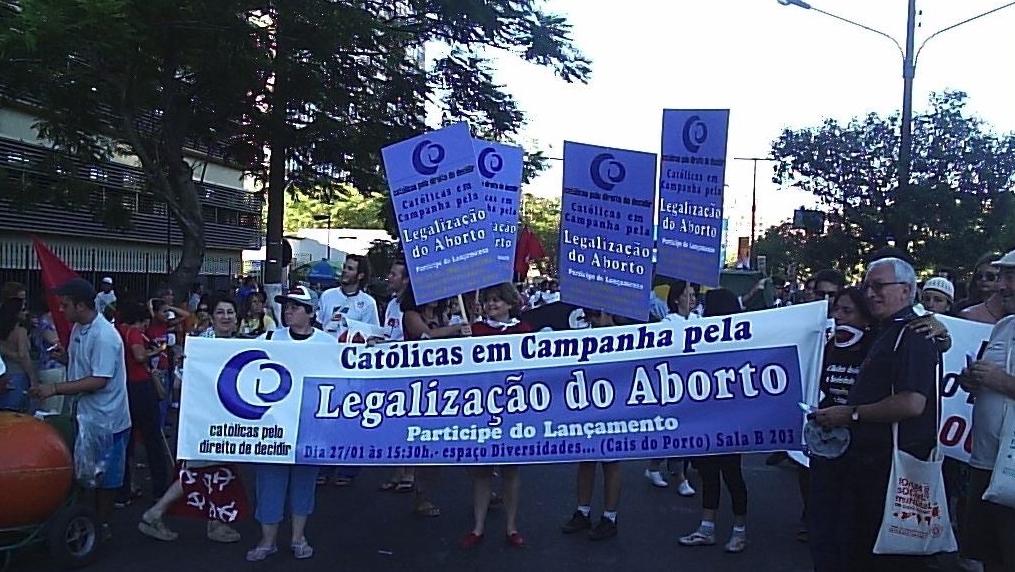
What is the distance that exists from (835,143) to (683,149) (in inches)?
576

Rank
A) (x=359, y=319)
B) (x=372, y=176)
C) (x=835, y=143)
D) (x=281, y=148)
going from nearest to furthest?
(x=359, y=319), (x=281, y=148), (x=372, y=176), (x=835, y=143)

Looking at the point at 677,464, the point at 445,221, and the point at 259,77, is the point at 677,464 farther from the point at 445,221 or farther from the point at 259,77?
the point at 259,77

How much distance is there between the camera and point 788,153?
846 inches

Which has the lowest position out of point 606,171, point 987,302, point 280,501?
point 280,501

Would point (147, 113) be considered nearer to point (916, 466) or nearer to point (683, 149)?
point (683, 149)

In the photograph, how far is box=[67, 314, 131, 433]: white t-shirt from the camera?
21.0 ft

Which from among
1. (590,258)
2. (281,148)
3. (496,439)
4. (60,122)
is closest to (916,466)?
(496,439)

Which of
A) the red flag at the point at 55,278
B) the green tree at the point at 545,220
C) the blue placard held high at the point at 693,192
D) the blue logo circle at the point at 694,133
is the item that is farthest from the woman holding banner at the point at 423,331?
the green tree at the point at 545,220

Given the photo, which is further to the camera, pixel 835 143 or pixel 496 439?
pixel 835 143

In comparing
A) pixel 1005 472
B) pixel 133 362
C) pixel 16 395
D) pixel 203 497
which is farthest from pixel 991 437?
pixel 16 395

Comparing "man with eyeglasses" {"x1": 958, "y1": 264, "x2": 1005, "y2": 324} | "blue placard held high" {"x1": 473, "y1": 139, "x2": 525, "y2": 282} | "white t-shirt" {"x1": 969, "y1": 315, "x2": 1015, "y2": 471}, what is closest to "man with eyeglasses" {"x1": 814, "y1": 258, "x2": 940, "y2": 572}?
"white t-shirt" {"x1": 969, "y1": 315, "x2": 1015, "y2": 471}

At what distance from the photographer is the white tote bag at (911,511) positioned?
436 cm

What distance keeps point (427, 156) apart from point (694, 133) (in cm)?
197

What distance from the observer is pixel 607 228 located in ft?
23.6
